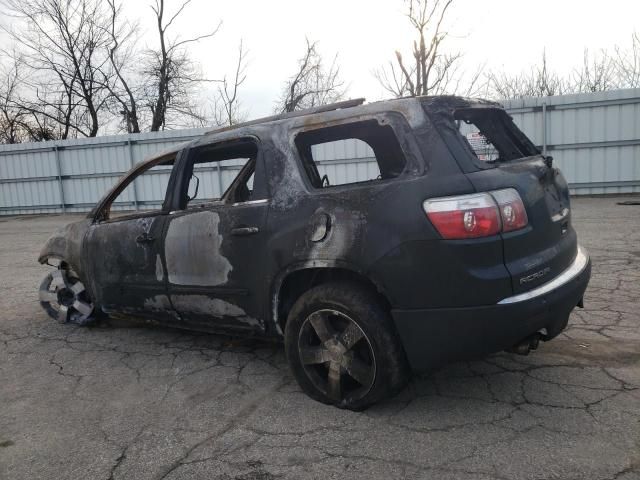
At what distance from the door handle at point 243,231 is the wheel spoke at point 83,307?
7.58 feet

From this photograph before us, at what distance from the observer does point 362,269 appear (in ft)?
8.47

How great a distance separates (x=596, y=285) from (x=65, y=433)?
15.7ft

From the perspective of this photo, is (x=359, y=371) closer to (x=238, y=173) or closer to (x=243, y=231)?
(x=243, y=231)

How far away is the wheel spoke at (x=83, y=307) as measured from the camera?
4.70 metres

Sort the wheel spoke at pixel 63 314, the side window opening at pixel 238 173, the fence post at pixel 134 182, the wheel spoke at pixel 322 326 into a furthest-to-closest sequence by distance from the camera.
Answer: the fence post at pixel 134 182 < the wheel spoke at pixel 63 314 < the side window opening at pixel 238 173 < the wheel spoke at pixel 322 326

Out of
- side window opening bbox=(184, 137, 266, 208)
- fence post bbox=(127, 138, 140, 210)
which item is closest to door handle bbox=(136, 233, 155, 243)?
side window opening bbox=(184, 137, 266, 208)

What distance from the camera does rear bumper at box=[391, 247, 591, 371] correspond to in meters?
2.42

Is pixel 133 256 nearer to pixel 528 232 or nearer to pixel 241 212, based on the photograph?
pixel 241 212

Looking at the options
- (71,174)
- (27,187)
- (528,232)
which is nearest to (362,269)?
(528,232)

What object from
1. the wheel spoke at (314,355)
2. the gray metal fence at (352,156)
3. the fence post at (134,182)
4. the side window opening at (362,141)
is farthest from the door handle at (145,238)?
the fence post at (134,182)

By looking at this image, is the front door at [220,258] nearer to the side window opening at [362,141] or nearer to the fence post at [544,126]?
the side window opening at [362,141]

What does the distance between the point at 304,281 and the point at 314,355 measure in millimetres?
426

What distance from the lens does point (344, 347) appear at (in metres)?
2.76

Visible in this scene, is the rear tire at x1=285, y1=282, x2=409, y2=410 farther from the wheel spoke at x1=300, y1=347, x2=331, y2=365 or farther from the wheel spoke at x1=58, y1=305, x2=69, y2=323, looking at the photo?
the wheel spoke at x1=58, y1=305, x2=69, y2=323
